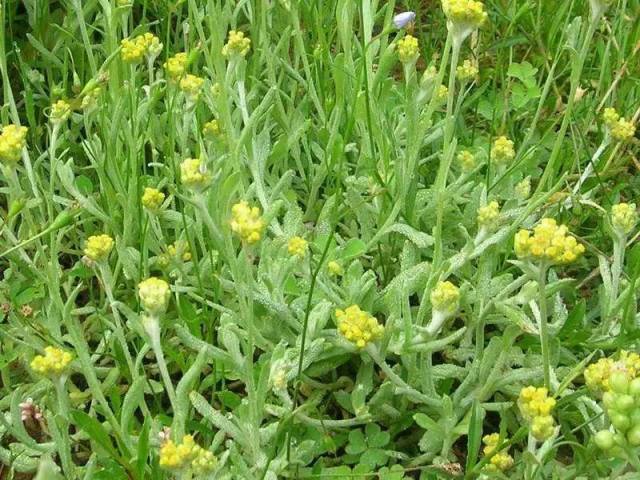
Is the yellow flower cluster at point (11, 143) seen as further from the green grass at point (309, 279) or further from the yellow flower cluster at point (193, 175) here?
the yellow flower cluster at point (193, 175)

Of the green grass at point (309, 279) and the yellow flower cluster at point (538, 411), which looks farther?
the green grass at point (309, 279)

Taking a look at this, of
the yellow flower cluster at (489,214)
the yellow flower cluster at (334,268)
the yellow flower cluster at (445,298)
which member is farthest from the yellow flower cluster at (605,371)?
the yellow flower cluster at (334,268)

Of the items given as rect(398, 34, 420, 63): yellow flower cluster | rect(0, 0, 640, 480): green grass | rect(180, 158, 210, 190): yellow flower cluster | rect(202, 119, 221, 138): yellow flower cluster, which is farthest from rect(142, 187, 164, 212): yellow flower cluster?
rect(398, 34, 420, 63): yellow flower cluster

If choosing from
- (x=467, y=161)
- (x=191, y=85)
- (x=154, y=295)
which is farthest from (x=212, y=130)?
(x=154, y=295)

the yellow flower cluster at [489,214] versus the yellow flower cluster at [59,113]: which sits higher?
the yellow flower cluster at [59,113]

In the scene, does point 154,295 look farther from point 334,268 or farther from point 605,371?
point 605,371

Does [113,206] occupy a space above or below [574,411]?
above

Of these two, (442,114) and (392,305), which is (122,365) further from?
(442,114)

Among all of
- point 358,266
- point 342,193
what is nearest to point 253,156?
point 342,193
